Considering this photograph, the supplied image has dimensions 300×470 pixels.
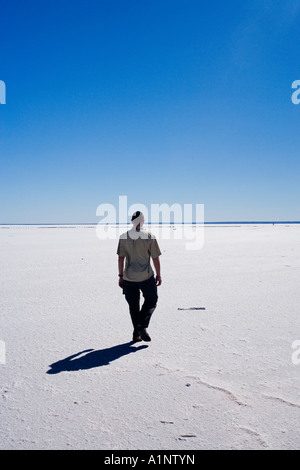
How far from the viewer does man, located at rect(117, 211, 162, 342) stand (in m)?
4.51

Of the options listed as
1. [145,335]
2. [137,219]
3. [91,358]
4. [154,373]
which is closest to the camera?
[154,373]

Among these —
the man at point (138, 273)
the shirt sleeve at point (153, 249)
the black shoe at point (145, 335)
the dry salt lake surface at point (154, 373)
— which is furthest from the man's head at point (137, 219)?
the dry salt lake surface at point (154, 373)

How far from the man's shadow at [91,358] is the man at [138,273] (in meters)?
0.34

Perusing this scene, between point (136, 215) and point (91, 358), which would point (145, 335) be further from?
point (136, 215)

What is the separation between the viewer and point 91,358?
12.9ft

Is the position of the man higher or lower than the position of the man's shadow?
higher

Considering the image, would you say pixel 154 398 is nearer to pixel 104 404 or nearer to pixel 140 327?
pixel 104 404

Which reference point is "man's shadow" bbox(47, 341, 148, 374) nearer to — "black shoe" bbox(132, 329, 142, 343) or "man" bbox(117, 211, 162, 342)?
"black shoe" bbox(132, 329, 142, 343)

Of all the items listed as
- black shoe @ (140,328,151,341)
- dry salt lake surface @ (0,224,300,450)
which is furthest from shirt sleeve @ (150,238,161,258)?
dry salt lake surface @ (0,224,300,450)

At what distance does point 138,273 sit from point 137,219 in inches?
30.6

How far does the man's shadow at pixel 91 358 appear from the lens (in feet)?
12.1

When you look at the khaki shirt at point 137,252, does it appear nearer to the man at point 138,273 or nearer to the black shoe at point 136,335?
the man at point 138,273

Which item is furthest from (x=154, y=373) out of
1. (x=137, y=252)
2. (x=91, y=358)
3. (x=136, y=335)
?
(x=137, y=252)
